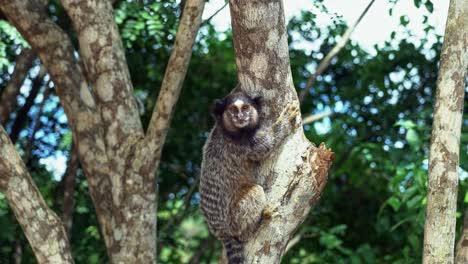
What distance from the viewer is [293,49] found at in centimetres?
802

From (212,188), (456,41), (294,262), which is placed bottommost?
(294,262)

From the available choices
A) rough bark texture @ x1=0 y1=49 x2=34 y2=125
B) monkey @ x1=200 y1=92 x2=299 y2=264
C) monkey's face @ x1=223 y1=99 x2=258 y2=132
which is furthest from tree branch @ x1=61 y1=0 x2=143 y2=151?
rough bark texture @ x1=0 y1=49 x2=34 y2=125

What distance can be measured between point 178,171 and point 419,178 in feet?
10.9

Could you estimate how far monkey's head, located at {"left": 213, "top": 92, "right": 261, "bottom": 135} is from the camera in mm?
4559

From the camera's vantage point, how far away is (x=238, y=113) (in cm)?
492

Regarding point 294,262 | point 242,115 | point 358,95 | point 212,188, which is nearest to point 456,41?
point 242,115

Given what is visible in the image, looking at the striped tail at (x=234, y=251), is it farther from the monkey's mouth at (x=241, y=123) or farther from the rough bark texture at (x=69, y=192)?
the rough bark texture at (x=69, y=192)

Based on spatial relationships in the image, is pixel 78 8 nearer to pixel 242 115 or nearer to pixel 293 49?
pixel 242 115

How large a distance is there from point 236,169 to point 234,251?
0.60m

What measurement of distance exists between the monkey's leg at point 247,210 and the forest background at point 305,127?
1.81m

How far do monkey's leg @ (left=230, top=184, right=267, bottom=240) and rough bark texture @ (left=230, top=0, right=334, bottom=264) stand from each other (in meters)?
0.25

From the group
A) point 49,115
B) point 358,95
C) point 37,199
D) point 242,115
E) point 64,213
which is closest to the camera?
point 242,115

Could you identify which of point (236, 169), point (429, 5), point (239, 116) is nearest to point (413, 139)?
point (429, 5)

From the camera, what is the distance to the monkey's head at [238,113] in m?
4.56
